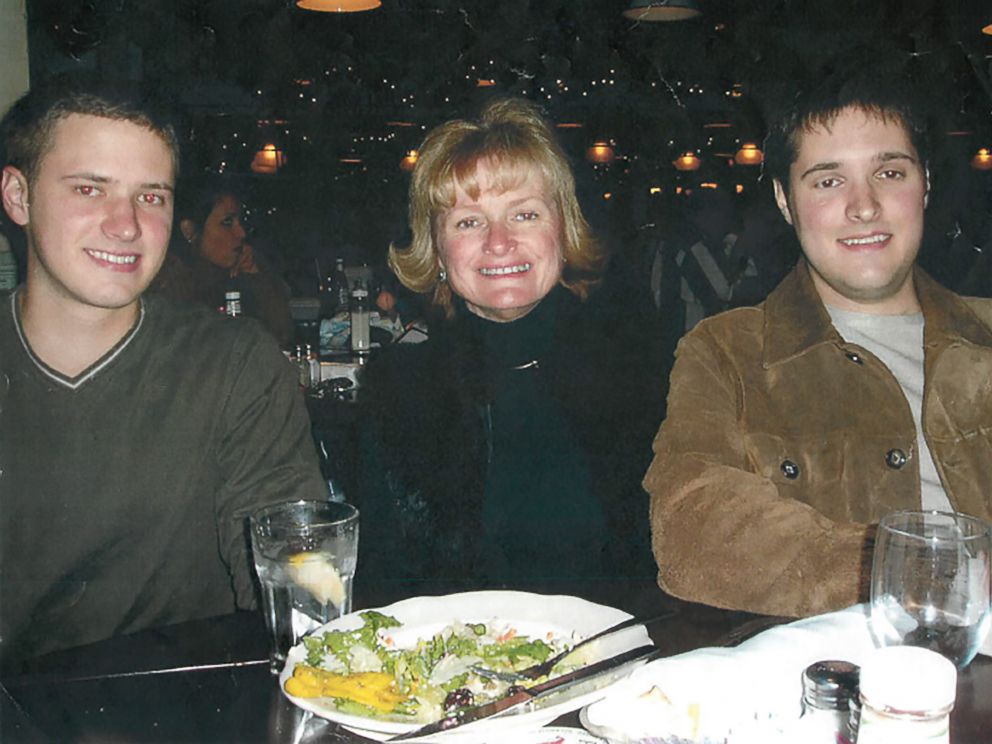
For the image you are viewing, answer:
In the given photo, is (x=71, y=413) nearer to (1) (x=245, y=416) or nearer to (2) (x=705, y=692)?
(1) (x=245, y=416)

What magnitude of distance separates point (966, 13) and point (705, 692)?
5.70ft

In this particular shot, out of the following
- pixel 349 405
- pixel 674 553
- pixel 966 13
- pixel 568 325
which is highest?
pixel 966 13

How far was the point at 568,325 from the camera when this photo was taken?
1965 millimetres

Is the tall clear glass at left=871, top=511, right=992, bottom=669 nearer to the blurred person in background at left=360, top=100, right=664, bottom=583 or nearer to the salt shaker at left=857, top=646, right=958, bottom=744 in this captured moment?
the salt shaker at left=857, top=646, right=958, bottom=744

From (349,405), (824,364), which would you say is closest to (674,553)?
(824,364)

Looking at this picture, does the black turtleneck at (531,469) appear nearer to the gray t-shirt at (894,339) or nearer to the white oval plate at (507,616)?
the gray t-shirt at (894,339)

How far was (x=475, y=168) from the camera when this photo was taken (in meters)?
1.90

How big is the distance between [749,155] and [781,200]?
4.6 inches

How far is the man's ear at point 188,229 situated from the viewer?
1801 mm

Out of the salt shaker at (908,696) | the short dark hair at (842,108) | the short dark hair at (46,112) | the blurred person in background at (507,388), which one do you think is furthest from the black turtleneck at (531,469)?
the salt shaker at (908,696)

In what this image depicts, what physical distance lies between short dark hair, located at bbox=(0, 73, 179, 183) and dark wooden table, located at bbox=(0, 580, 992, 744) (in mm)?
1012

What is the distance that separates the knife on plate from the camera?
79 cm

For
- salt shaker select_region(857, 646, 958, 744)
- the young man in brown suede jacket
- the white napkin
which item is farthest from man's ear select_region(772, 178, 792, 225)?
salt shaker select_region(857, 646, 958, 744)

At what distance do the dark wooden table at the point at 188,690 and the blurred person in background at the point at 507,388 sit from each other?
868 millimetres
